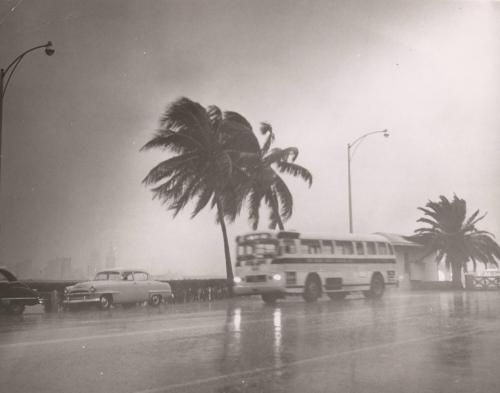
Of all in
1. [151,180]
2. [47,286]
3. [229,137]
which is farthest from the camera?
[229,137]

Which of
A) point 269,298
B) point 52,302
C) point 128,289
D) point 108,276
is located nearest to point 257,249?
point 269,298

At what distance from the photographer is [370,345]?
9656 millimetres

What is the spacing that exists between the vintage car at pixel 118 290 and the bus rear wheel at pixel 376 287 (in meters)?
9.63

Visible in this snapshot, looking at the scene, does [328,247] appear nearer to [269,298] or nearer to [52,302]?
[269,298]

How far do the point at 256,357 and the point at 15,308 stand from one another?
13.9m

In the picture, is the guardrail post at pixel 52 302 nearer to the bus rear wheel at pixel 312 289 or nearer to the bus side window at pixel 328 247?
the bus rear wheel at pixel 312 289

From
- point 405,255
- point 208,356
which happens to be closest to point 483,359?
point 208,356

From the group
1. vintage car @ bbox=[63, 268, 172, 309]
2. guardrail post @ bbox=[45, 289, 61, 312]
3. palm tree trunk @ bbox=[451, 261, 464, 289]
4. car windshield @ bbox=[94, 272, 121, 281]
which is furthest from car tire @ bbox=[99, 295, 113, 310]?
palm tree trunk @ bbox=[451, 261, 464, 289]

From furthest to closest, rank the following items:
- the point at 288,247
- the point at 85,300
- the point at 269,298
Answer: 1. the point at 269,298
2. the point at 288,247
3. the point at 85,300

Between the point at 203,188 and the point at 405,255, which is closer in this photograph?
the point at 203,188

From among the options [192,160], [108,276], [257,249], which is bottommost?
[108,276]

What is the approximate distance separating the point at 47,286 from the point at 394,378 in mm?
20510

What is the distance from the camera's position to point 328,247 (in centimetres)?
2495

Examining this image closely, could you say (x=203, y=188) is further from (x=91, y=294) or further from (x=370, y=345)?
(x=370, y=345)
